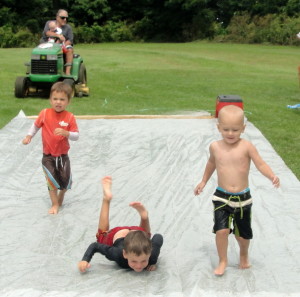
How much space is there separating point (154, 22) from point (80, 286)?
35.6 meters

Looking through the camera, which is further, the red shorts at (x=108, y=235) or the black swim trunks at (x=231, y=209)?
the red shorts at (x=108, y=235)

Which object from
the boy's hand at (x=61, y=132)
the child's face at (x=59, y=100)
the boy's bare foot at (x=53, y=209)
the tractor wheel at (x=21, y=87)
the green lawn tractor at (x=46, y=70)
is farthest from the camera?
the tractor wheel at (x=21, y=87)

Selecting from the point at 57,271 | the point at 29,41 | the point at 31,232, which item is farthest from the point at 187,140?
the point at 29,41

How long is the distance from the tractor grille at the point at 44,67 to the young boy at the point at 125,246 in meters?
6.86

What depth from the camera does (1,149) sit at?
6.50m

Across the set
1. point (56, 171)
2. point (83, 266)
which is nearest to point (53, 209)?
point (56, 171)

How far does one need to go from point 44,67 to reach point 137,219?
6.55m

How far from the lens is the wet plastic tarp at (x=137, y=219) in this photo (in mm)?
3346

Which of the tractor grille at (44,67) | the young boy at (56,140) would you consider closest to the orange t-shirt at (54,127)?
the young boy at (56,140)

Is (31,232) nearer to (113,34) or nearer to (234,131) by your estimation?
(234,131)

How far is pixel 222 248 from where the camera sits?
3438mm

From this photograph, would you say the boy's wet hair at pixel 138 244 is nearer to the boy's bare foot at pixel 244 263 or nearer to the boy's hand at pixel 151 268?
the boy's hand at pixel 151 268

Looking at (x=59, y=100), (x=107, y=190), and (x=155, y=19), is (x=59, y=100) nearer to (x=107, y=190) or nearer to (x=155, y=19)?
(x=107, y=190)

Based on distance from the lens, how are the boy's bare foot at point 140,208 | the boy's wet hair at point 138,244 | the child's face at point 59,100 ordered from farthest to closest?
the child's face at point 59,100, the boy's bare foot at point 140,208, the boy's wet hair at point 138,244
